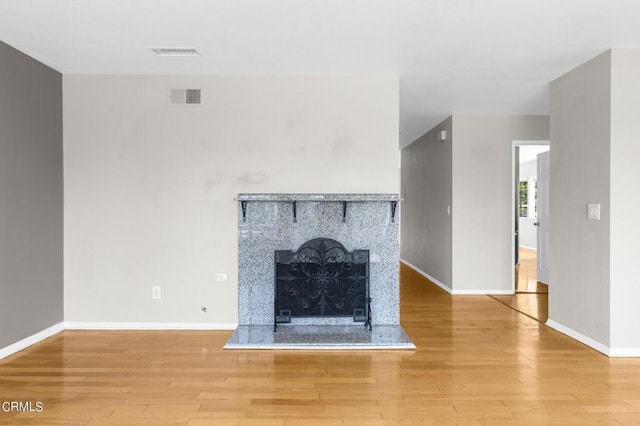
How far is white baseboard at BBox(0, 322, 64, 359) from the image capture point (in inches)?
128

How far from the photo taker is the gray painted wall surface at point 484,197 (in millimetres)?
5715

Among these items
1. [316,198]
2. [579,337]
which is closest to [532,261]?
[579,337]

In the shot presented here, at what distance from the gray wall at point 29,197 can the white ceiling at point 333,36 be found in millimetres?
252

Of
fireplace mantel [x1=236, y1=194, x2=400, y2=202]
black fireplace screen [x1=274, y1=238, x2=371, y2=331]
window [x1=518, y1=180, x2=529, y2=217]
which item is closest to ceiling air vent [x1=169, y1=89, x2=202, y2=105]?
fireplace mantel [x1=236, y1=194, x2=400, y2=202]

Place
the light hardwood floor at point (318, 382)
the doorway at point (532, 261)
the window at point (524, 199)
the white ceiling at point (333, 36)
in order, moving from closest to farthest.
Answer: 1. the light hardwood floor at point (318, 382)
2. the white ceiling at point (333, 36)
3. the doorway at point (532, 261)
4. the window at point (524, 199)

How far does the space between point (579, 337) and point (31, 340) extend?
4.60 m

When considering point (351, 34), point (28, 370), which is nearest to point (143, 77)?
point (351, 34)

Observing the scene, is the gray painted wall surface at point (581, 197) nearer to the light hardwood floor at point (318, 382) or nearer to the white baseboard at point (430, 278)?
the light hardwood floor at point (318, 382)

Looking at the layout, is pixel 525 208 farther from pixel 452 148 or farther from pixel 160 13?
pixel 160 13

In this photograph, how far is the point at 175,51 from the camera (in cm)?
342

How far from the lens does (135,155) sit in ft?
13.0

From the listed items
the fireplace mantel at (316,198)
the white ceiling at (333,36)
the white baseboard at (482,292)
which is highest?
the white ceiling at (333,36)

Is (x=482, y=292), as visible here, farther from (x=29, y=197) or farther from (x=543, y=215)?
(x=29, y=197)

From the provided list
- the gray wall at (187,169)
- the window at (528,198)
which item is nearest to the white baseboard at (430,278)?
the gray wall at (187,169)
